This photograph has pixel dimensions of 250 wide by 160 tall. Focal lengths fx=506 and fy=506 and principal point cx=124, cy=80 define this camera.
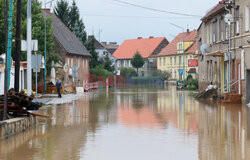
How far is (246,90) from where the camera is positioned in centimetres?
3066

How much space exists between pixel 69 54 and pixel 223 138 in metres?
52.8

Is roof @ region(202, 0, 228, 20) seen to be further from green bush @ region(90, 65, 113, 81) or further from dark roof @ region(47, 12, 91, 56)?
green bush @ region(90, 65, 113, 81)

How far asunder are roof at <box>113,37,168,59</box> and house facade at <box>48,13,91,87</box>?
50417mm

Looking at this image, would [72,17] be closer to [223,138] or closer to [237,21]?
[237,21]

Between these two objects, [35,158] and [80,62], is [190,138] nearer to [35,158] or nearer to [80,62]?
[35,158]

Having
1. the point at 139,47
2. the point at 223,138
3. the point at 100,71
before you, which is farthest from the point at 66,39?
the point at 139,47

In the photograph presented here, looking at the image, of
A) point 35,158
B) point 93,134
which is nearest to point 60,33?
point 93,134

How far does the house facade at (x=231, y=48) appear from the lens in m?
31.0

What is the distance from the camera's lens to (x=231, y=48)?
34.0 meters

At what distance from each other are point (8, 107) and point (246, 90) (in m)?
18.6

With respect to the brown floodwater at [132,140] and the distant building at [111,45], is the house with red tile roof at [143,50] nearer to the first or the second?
the distant building at [111,45]

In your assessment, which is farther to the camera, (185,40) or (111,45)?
(111,45)

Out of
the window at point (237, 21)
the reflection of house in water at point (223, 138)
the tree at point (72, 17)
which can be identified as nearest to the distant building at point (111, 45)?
the tree at point (72, 17)

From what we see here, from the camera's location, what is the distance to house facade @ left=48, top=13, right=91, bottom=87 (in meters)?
62.5
